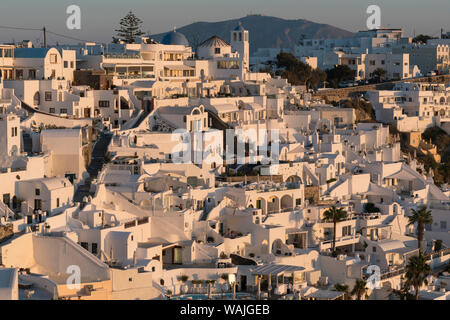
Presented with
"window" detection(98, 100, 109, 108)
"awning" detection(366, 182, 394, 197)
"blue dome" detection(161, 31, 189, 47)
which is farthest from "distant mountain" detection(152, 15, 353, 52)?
"awning" detection(366, 182, 394, 197)

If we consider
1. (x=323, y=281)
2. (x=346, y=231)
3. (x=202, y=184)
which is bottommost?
(x=323, y=281)

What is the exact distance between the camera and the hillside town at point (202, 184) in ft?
85.8

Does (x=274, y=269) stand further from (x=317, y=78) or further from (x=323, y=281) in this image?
(x=317, y=78)

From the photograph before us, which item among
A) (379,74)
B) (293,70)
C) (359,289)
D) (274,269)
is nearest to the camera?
(359,289)

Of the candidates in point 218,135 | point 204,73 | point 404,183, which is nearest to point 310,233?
point 218,135

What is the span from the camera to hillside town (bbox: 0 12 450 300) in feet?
85.8

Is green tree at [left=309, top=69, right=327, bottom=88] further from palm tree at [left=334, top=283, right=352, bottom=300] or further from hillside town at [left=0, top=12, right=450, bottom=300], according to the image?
palm tree at [left=334, top=283, right=352, bottom=300]

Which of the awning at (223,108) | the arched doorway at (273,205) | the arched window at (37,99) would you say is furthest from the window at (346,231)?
the arched window at (37,99)

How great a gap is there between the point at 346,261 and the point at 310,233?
10.2ft

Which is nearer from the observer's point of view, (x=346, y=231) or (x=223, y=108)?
(x=346, y=231)

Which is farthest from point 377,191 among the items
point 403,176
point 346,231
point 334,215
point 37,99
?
point 37,99

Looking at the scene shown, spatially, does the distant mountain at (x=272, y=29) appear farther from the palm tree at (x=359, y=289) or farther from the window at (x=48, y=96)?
the palm tree at (x=359, y=289)

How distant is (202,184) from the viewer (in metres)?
32.5

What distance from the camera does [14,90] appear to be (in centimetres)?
3622
